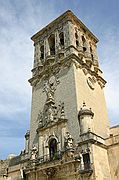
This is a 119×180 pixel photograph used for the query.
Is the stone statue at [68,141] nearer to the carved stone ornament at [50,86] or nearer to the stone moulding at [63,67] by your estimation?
the carved stone ornament at [50,86]

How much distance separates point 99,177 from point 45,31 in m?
19.8

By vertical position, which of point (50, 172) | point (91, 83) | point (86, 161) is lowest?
point (50, 172)

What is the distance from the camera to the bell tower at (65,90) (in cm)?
2223

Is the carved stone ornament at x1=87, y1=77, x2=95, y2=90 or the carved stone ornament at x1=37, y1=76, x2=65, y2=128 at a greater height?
the carved stone ornament at x1=87, y1=77, x2=95, y2=90

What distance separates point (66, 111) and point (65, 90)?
7.88ft

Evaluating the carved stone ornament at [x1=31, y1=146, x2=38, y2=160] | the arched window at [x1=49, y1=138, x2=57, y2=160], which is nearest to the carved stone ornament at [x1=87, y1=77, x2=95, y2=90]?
the arched window at [x1=49, y1=138, x2=57, y2=160]

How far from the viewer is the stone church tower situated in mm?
20391

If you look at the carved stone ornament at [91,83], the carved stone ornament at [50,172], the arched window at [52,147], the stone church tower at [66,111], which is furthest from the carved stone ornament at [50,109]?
the carved stone ornament at [50,172]

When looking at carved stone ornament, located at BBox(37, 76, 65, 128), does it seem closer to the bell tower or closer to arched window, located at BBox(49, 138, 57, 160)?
the bell tower

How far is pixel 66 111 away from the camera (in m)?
23.6

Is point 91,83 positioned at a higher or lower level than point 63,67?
lower

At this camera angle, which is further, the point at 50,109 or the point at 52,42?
the point at 52,42

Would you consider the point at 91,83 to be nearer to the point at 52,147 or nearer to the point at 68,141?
the point at 52,147

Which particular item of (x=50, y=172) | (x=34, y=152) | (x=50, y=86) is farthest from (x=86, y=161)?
(x=50, y=86)
